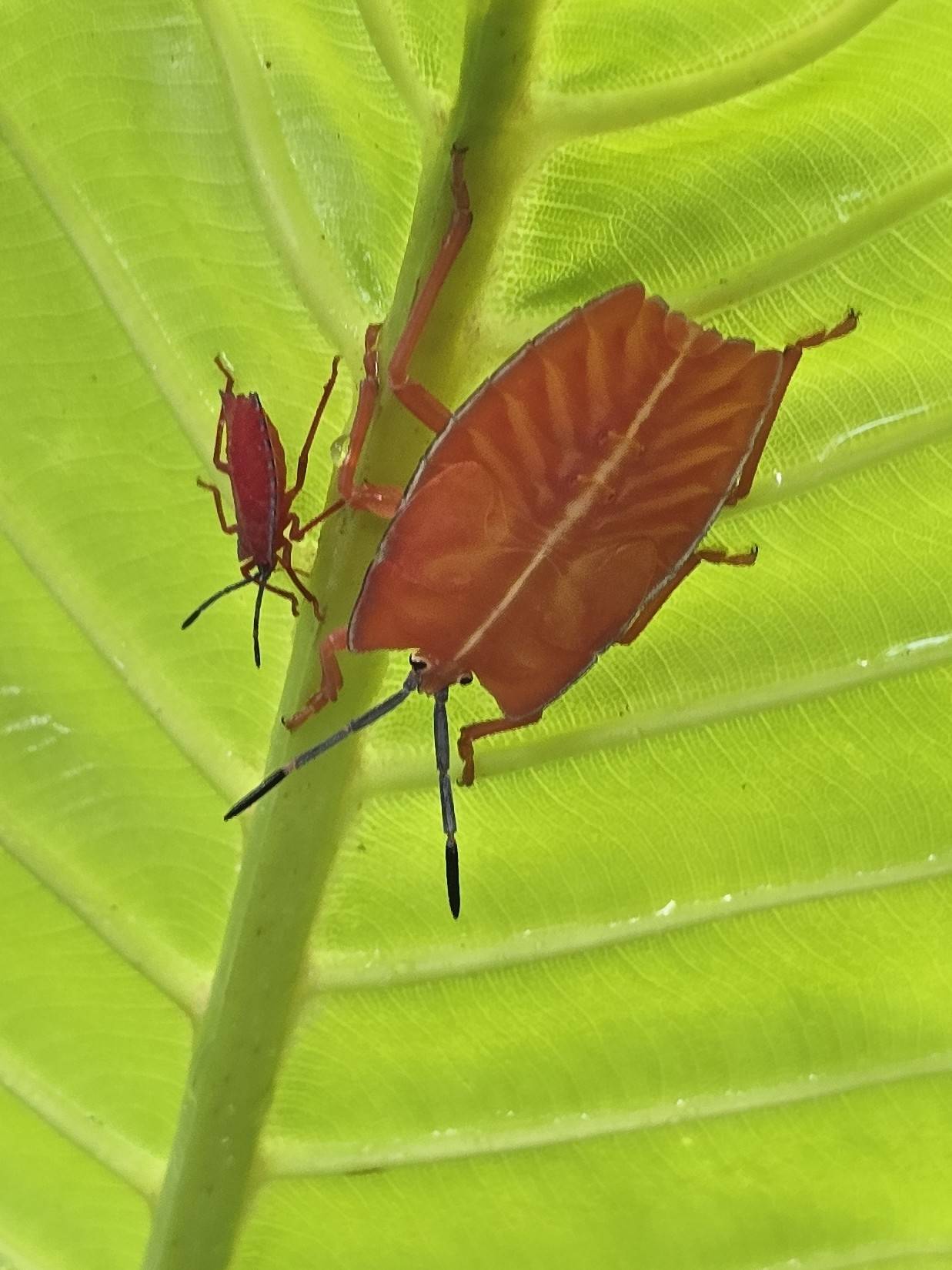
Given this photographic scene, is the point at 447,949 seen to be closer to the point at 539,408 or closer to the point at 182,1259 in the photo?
the point at 182,1259

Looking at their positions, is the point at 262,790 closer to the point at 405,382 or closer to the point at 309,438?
the point at 309,438

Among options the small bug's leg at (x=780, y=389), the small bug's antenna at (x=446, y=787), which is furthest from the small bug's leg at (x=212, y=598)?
the small bug's leg at (x=780, y=389)

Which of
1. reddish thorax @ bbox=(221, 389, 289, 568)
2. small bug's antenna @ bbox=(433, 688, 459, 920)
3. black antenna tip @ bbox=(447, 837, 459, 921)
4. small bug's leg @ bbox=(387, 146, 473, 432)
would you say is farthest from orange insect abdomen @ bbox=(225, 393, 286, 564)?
black antenna tip @ bbox=(447, 837, 459, 921)

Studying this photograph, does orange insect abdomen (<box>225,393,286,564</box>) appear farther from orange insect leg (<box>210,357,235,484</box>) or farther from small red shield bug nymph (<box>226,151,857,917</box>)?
small red shield bug nymph (<box>226,151,857,917</box>)

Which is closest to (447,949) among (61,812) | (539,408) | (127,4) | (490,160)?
(61,812)

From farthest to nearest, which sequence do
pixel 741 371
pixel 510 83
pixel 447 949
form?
pixel 447 949 → pixel 741 371 → pixel 510 83

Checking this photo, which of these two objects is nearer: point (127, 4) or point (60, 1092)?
point (127, 4)

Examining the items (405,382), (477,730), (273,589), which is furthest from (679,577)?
(273,589)
